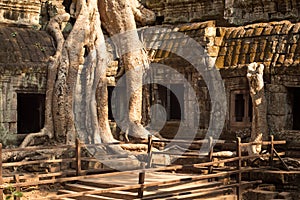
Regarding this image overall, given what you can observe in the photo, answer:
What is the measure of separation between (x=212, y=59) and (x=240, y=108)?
1.24 meters

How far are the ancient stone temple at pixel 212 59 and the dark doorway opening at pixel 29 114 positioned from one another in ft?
A: 0.08

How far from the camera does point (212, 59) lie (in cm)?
1300

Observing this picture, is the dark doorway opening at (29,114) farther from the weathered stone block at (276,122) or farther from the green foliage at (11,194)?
the weathered stone block at (276,122)

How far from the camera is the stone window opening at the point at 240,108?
12508 millimetres

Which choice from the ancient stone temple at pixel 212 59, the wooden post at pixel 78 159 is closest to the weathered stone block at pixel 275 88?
the ancient stone temple at pixel 212 59

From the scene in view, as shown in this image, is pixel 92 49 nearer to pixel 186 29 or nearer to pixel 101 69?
pixel 101 69

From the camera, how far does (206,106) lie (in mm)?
13102

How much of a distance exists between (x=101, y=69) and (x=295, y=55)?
434 cm

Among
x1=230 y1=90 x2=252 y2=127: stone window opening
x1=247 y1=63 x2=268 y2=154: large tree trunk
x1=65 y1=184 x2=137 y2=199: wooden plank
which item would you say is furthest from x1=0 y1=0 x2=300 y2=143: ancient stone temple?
x1=65 y1=184 x2=137 y2=199: wooden plank

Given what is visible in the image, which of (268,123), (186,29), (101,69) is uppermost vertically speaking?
(186,29)

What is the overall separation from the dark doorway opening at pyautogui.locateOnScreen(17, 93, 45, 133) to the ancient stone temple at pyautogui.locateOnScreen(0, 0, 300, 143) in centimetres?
2

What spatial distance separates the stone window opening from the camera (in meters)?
12.5

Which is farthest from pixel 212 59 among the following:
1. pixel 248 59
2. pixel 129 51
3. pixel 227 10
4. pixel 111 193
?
pixel 111 193

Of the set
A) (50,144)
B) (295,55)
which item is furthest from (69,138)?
(295,55)
